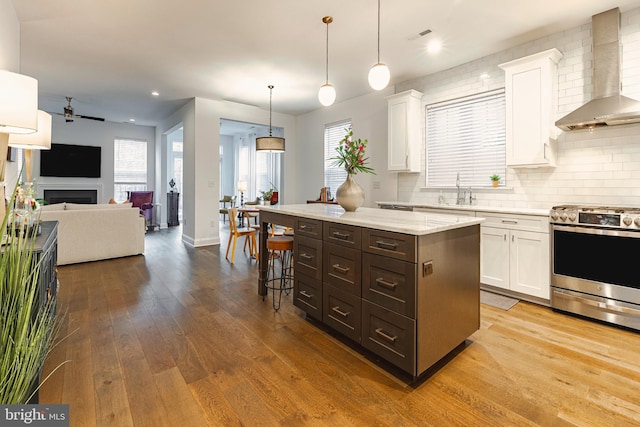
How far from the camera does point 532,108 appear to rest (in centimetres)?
348

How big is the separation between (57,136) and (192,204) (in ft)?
15.5

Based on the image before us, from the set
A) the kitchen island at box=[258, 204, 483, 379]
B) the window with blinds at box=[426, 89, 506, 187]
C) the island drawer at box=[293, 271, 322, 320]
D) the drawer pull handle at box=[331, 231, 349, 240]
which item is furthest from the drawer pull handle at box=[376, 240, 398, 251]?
the window with blinds at box=[426, 89, 506, 187]

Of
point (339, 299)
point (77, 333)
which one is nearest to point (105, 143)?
point (77, 333)

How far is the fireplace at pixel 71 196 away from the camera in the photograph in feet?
26.1

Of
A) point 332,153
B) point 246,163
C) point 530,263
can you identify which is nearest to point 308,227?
point 530,263

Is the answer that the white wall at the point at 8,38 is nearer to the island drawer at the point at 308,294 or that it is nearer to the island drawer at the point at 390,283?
the island drawer at the point at 308,294

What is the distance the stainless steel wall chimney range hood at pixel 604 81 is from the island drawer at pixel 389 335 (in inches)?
109

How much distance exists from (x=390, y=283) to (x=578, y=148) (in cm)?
295

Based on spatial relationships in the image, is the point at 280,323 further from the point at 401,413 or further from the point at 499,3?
the point at 499,3

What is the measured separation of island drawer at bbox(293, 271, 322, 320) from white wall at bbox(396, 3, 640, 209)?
2.81m

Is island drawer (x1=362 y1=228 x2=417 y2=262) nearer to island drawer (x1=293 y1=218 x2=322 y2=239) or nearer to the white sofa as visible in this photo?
island drawer (x1=293 y1=218 x2=322 y2=239)

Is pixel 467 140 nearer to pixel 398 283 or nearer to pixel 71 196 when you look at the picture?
pixel 398 283

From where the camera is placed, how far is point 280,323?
2730mm

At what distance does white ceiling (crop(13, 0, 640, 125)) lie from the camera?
3.07m
